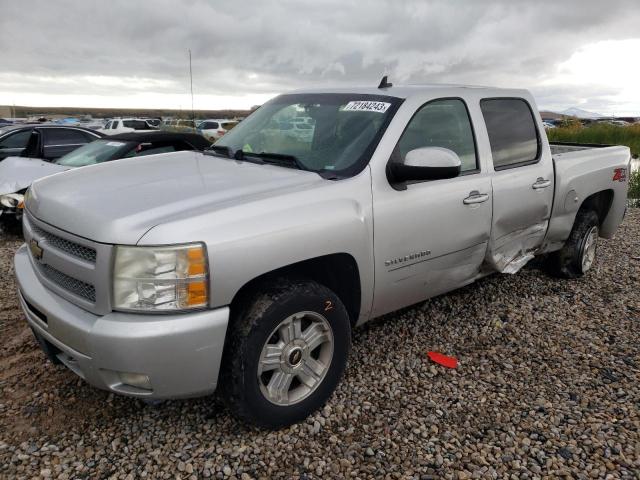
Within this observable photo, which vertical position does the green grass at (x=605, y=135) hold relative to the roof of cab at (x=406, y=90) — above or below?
above

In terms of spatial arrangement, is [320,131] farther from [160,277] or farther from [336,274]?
[160,277]

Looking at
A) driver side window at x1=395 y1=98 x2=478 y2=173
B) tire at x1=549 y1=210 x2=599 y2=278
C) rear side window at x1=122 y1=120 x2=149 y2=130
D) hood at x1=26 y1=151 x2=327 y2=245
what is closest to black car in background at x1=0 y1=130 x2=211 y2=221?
hood at x1=26 y1=151 x2=327 y2=245

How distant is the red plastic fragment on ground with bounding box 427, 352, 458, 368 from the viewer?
365 centimetres

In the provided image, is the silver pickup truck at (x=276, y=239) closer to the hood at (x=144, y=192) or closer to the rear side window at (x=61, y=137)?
the hood at (x=144, y=192)

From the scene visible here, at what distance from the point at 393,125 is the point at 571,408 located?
2.02m

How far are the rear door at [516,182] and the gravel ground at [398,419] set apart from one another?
0.69 meters

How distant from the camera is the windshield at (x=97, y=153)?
6.95 meters

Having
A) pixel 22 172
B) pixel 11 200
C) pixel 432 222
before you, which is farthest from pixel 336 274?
pixel 22 172

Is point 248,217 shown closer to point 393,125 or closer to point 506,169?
point 393,125

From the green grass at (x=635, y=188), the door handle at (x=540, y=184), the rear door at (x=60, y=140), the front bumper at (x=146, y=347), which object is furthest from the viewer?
the green grass at (x=635, y=188)

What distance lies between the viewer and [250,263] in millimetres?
2461

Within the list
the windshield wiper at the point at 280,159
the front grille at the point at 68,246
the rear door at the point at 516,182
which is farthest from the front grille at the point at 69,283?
the rear door at the point at 516,182

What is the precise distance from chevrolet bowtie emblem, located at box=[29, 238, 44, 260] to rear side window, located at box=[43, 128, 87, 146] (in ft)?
24.7

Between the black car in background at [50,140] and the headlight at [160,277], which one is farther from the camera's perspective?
the black car in background at [50,140]
